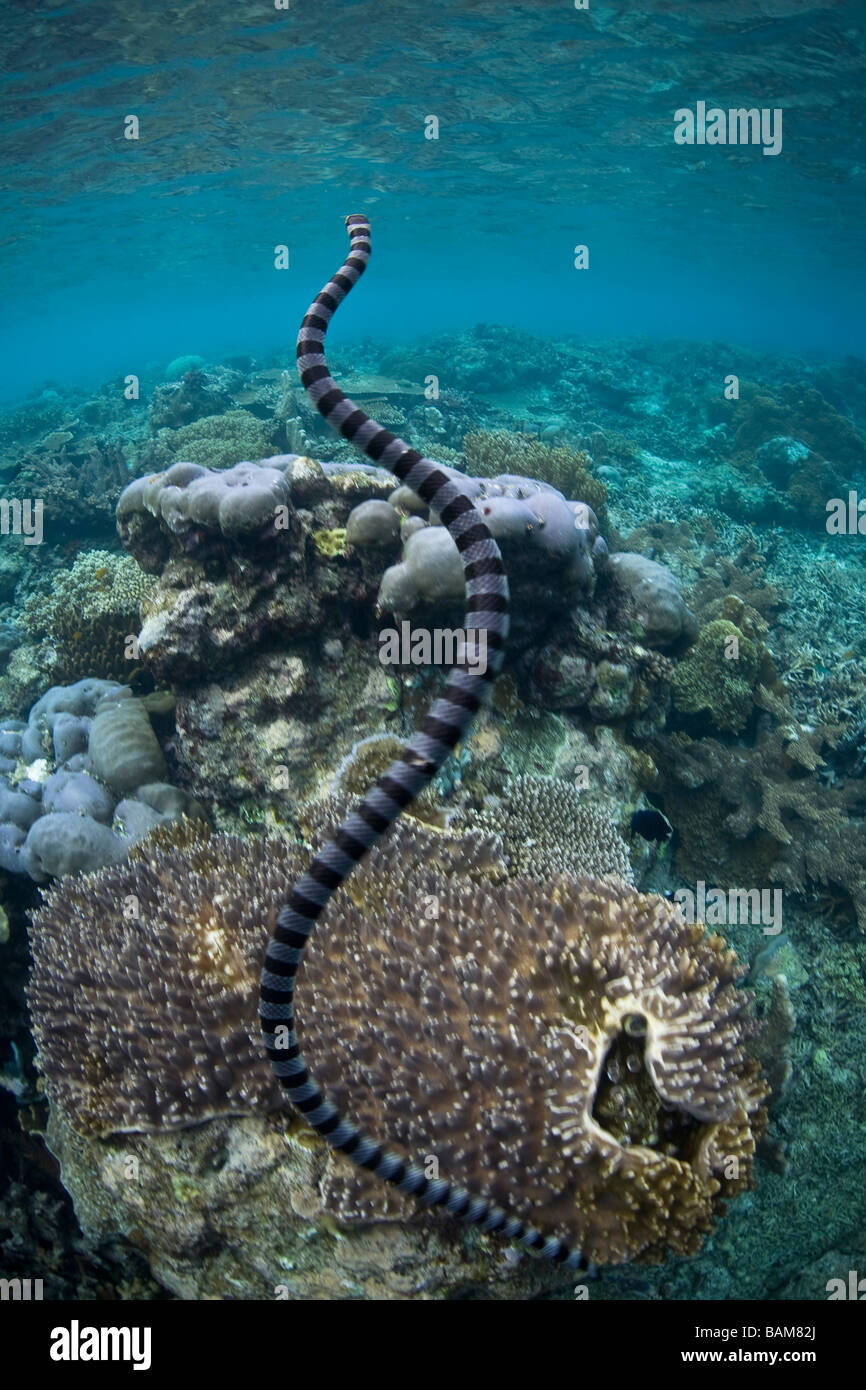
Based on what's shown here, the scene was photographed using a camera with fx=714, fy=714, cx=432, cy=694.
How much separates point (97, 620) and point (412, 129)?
22649mm

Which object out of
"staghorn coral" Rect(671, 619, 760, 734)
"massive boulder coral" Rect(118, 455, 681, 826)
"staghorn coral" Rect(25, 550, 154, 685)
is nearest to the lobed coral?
"staghorn coral" Rect(671, 619, 760, 734)

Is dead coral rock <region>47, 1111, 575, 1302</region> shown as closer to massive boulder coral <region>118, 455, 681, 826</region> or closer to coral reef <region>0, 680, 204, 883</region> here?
coral reef <region>0, 680, 204, 883</region>

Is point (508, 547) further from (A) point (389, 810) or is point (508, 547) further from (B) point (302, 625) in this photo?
(A) point (389, 810)

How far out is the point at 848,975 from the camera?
5.34 m

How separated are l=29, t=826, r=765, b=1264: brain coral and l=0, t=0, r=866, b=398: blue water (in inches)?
664

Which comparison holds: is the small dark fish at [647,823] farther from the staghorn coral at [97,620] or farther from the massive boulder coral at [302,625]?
the staghorn coral at [97,620]

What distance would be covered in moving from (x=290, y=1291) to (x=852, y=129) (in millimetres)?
29142

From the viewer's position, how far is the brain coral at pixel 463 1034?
2529 millimetres

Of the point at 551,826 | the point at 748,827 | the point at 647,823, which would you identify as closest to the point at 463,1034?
the point at 551,826

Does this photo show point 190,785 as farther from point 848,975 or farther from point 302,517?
point 848,975

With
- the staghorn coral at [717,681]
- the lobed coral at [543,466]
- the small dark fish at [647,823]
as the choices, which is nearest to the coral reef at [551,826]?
the small dark fish at [647,823]

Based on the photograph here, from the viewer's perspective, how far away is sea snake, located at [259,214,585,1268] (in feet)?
7.03

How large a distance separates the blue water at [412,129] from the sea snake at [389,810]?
1598cm

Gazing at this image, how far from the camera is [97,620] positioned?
6.33 m
